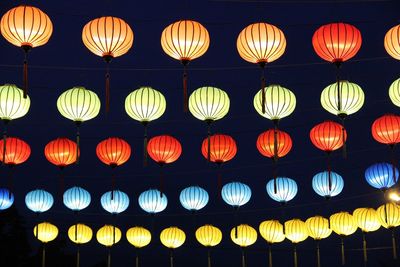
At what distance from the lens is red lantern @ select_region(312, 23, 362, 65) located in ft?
30.3

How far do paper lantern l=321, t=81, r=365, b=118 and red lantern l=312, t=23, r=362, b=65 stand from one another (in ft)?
2.72

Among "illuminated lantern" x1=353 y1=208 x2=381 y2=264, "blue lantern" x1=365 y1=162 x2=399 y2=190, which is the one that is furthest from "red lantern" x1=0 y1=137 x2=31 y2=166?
"illuminated lantern" x1=353 y1=208 x2=381 y2=264

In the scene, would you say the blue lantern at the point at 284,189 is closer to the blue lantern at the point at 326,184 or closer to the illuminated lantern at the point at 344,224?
the blue lantern at the point at 326,184

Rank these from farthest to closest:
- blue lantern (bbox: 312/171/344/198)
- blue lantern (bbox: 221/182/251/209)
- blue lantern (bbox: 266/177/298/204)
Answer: blue lantern (bbox: 221/182/251/209) < blue lantern (bbox: 266/177/298/204) < blue lantern (bbox: 312/171/344/198)

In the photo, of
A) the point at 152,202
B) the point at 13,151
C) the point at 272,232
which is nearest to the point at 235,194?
the point at 272,232

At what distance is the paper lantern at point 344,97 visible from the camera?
33.3 ft

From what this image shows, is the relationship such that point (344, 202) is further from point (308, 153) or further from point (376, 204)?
point (308, 153)

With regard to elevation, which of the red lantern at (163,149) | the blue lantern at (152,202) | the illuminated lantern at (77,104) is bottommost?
the blue lantern at (152,202)

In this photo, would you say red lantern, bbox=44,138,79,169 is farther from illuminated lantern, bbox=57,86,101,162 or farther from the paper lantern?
the paper lantern

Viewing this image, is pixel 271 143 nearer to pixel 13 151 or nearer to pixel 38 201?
pixel 13 151

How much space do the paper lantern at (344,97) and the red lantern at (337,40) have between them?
828mm

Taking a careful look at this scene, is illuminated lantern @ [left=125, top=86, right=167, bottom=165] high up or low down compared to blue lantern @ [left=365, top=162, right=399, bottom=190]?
up

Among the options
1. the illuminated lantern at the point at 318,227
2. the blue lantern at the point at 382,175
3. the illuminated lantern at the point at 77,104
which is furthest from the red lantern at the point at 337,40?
the illuminated lantern at the point at 318,227

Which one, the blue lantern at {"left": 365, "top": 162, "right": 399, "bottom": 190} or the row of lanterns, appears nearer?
the blue lantern at {"left": 365, "top": 162, "right": 399, "bottom": 190}
